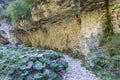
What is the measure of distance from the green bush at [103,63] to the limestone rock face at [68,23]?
0.57m

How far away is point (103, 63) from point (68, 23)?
4369 millimetres

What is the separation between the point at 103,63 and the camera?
814 centimetres

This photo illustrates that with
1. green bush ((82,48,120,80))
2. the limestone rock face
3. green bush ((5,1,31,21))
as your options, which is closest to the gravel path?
green bush ((82,48,120,80))

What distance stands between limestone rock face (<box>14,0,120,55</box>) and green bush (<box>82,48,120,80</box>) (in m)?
0.57

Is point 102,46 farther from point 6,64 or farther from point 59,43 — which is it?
point 59,43

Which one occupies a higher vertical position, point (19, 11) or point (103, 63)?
point (19, 11)

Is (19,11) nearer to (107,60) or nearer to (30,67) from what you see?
(30,67)

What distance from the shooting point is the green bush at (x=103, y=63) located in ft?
24.6

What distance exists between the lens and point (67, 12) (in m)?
11.5

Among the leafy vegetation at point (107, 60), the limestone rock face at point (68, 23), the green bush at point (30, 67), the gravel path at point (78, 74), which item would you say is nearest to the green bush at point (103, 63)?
the leafy vegetation at point (107, 60)

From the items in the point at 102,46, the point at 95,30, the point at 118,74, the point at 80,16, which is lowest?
the point at 118,74

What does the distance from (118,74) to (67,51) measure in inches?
200

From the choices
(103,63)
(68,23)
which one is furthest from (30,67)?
(68,23)

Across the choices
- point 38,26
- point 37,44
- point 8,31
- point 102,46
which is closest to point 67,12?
point 102,46
